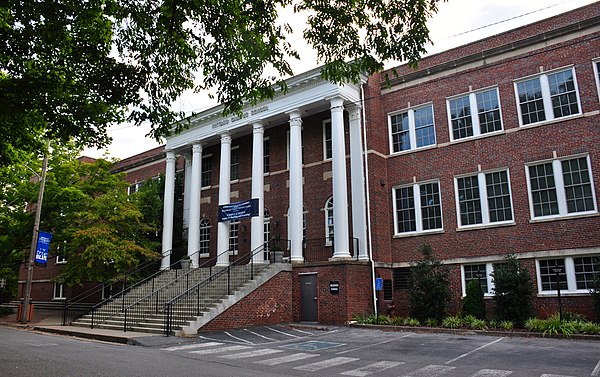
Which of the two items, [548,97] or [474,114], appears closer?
[548,97]

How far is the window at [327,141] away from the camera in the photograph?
23.1 metres

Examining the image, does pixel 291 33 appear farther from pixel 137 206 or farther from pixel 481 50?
pixel 137 206

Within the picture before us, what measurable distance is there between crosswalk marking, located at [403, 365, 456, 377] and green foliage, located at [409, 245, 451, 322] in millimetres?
6984

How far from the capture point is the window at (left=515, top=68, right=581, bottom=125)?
59.4ft

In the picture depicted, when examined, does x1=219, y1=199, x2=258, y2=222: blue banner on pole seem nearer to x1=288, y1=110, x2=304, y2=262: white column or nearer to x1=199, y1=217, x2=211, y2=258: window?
x1=288, y1=110, x2=304, y2=262: white column

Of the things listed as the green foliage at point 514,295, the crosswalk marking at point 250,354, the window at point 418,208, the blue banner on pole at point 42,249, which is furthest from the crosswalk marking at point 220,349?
the blue banner on pole at point 42,249

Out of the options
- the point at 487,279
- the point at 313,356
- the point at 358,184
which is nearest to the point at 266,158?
the point at 358,184

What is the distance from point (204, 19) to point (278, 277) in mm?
12898

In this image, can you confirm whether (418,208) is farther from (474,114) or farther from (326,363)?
(326,363)

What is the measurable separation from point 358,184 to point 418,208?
278 centimetres

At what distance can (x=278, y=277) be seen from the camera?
20109 millimetres

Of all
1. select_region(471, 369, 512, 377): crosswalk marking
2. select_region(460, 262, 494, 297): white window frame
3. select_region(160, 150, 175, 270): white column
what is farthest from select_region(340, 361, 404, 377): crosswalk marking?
select_region(160, 150, 175, 270): white column

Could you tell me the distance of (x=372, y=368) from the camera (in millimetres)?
10227

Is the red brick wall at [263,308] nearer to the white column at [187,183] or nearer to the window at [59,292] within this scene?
the white column at [187,183]
